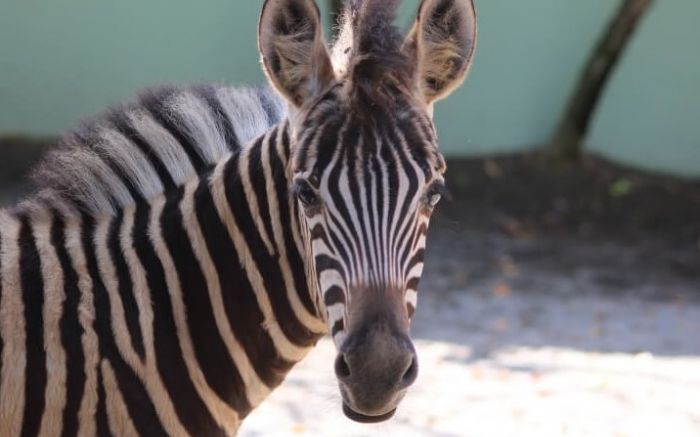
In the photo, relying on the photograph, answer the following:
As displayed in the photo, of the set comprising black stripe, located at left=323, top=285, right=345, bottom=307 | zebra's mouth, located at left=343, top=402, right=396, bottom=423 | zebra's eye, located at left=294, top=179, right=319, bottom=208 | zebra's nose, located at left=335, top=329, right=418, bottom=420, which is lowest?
zebra's mouth, located at left=343, top=402, right=396, bottom=423

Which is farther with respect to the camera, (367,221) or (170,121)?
(170,121)

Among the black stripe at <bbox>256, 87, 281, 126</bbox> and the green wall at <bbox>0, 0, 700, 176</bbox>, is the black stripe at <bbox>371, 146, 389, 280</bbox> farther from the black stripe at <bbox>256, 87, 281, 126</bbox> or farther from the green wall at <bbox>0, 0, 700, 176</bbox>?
the green wall at <bbox>0, 0, 700, 176</bbox>

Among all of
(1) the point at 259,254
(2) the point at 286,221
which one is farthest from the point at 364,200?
(1) the point at 259,254

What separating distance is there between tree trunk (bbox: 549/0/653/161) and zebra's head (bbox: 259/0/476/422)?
31.5 feet

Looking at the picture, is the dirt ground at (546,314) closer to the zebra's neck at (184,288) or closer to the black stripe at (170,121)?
the zebra's neck at (184,288)

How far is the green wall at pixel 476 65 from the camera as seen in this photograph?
12086 millimetres

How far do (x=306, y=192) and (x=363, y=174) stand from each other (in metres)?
0.19

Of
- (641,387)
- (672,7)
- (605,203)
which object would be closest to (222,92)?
(641,387)

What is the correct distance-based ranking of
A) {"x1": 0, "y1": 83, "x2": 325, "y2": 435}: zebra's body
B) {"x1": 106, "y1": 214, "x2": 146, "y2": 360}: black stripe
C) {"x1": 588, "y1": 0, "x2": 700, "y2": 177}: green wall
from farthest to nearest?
{"x1": 588, "y1": 0, "x2": 700, "y2": 177}: green wall < {"x1": 106, "y1": 214, "x2": 146, "y2": 360}: black stripe < {"x1": 0, "y1": 83, "x2": 325, "y2": 435}: zebra's body

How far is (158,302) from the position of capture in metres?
3.39

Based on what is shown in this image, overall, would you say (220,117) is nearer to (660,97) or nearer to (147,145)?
(147,145)

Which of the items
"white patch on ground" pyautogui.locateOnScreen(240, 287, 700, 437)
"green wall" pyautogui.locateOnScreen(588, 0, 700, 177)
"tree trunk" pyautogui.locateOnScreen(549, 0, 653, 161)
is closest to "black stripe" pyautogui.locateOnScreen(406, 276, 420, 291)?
"white patch on ground" pyautogui.locateOnScreen(240, 287, 700, 437)

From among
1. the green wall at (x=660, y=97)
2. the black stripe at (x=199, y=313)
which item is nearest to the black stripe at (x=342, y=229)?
the black stripe at (x=199, y=313)

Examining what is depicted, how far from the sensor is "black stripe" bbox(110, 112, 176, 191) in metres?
3.58
